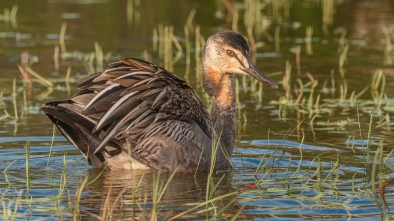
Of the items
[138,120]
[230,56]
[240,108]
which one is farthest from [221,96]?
[240,108]

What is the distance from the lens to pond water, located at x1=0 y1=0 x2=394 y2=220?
7.51 meters

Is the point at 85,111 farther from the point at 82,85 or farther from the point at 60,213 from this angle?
the point at 60,213

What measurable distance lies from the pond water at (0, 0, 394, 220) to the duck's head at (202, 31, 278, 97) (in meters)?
0.74

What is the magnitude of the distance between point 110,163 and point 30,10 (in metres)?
11.9

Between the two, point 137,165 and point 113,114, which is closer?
point 113,114

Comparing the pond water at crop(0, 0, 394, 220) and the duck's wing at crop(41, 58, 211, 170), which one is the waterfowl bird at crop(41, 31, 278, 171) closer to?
the duck's wing at crop(41, 58, 211, 170)

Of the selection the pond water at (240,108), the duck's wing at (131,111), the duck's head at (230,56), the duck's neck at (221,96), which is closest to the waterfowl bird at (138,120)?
the duck's wing at (131,111)

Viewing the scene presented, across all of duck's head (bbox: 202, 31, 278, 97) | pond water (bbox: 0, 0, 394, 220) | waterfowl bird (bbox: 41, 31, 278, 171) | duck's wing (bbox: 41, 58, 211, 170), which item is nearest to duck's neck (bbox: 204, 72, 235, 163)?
duck's head (bbox: 202, 31, 278, 97)

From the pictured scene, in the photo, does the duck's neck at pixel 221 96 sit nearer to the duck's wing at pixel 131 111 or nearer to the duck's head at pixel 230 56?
the duck's head at pixel 230 56

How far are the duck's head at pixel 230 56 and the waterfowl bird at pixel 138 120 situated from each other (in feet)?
2.08

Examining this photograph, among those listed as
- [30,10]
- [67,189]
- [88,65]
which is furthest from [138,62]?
[30,10]

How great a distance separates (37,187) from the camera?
8164 millimetres

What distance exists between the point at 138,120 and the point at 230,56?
4.85 ft

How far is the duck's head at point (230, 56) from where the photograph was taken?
9.43m
